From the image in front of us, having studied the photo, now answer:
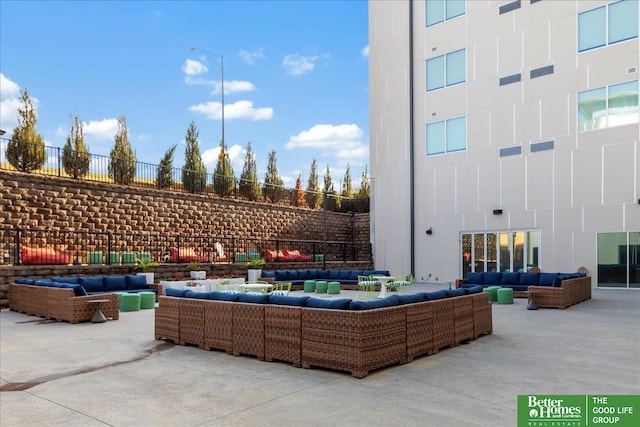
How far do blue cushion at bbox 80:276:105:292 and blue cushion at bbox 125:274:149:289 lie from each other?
37.8 inches

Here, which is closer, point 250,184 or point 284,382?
point 284,382

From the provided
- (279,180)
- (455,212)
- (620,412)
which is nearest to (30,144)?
(279,180)

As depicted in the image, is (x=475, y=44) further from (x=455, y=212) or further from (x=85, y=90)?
(x=85, y=90)

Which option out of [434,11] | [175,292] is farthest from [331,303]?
[434,11]

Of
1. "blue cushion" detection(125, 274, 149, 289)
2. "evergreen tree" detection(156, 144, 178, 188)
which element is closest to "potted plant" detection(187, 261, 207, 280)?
"blue cushion" detection(125, 274, 149, 289)

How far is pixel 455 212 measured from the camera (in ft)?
69.9

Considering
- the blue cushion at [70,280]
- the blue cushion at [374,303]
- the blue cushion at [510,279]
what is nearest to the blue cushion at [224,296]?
the blue cushion at [374,303]

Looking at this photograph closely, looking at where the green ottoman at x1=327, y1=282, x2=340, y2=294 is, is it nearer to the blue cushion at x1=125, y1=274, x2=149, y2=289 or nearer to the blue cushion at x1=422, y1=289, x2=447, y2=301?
the blue cushion at x1=125, y1=274, x2=149, y2=289

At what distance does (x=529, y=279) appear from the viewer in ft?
49.0

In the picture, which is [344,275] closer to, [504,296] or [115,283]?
[504,296]

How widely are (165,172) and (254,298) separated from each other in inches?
660

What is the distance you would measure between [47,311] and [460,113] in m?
16.5

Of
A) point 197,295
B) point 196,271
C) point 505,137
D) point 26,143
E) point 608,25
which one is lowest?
point 196,271

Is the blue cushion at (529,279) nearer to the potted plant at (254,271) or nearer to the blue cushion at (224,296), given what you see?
the potted plant at (254,271)
